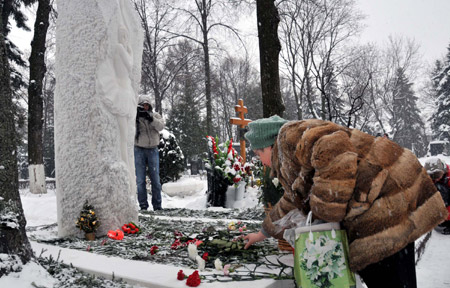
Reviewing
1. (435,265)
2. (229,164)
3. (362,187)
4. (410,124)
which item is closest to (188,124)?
(229,164)

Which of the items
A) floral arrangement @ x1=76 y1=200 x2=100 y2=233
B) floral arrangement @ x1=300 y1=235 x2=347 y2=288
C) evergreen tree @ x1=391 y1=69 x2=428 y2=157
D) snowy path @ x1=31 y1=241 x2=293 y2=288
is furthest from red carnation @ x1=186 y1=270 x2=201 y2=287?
evergreen tree @ x1=391 y1=69 x2=428 y2=157

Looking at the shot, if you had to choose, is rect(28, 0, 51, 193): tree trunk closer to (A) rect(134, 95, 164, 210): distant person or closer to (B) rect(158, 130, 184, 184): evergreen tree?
(B) rect(158, 130, 184, 184): evergreen tree

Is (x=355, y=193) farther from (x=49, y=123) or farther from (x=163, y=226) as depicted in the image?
(x=49, y=123)

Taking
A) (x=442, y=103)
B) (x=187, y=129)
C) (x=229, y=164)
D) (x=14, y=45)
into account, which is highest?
(x=14, y=45)

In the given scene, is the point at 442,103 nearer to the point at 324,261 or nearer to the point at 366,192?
the point at 366,192

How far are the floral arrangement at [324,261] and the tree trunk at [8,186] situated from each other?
1.70 meters

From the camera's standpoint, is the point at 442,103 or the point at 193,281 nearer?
the point at 193,281

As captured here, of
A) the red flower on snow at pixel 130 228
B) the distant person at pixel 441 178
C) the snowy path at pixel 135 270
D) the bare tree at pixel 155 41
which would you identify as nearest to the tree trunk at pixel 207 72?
the bare tree at pixel 155 41

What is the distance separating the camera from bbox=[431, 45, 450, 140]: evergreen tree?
27.2 m

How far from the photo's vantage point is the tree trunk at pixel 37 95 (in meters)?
10.2

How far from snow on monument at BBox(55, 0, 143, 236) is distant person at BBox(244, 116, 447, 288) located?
2357mm

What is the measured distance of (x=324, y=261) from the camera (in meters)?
1.47

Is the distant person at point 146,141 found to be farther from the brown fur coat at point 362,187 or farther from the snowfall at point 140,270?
the brown fur coat at point 362,187

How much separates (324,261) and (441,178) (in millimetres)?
4393
